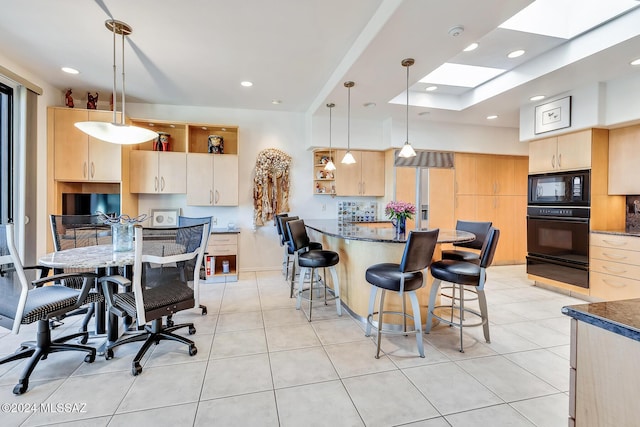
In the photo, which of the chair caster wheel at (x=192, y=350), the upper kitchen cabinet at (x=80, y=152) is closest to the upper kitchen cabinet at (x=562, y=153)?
the chair caster wheel at (x=192, y=350)

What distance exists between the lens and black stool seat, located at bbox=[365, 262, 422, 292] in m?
2.26

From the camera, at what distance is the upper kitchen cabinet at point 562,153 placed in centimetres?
362

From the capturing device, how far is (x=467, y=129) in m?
5.19

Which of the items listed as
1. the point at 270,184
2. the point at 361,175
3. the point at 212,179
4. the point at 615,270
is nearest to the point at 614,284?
the point at 615,270

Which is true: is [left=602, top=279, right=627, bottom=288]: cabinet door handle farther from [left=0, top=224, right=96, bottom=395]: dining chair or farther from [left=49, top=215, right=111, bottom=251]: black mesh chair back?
[left=49, top=215, right=111, bottom=251]: black mesh chair back

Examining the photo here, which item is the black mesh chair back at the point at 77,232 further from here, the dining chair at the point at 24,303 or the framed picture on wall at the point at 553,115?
the framed picture on wall at the point at 553,115

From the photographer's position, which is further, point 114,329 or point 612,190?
point 612,190

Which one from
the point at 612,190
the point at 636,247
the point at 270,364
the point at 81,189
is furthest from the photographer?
the point at 81,189

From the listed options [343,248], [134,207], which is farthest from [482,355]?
[134,207]

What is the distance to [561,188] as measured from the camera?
152 inches

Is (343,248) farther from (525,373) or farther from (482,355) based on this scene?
(525,373)

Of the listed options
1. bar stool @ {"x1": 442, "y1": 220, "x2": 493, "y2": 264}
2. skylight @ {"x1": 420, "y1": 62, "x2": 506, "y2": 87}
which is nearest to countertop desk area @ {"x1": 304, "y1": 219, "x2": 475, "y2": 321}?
bar stool @ {"x1": 442, "y1": 220, "x2": 493, "y2": 264}

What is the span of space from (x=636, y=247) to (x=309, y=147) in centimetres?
433

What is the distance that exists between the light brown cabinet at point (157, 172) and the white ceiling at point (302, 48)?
2.88 feet
